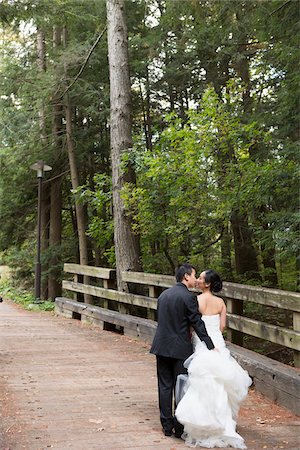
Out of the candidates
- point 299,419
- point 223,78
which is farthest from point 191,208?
point 223,78

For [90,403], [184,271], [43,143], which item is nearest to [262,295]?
[184,271]

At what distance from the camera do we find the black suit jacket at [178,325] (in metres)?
5.15

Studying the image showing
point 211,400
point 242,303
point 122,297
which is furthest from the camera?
point 122,297

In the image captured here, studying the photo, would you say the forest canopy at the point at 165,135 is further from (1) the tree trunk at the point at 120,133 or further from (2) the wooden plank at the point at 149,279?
(2) the wooden plank at the point at 149,279

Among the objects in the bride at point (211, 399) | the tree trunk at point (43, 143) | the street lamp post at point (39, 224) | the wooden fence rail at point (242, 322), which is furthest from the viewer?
the tree trunk at point (43, 143)

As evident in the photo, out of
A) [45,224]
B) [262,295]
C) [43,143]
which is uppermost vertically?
[43,143]

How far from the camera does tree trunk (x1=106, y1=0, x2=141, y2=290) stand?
1151 centimetres

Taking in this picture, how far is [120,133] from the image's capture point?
11.9m

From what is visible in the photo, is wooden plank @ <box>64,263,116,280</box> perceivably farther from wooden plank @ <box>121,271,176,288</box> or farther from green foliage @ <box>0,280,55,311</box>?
green foliage @ <box>0,280,55,311</box>

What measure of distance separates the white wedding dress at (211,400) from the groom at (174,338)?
0.52 ft

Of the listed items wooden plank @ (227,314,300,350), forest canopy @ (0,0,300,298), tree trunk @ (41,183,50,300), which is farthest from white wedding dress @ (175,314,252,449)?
tree trunk @ (41,183,50,300)

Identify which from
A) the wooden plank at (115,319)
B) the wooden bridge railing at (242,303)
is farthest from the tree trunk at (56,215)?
the wooden bridge railing at (242,303)

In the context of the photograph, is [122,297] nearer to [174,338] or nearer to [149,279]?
[149,279]

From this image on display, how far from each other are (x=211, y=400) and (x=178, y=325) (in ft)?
2.47
